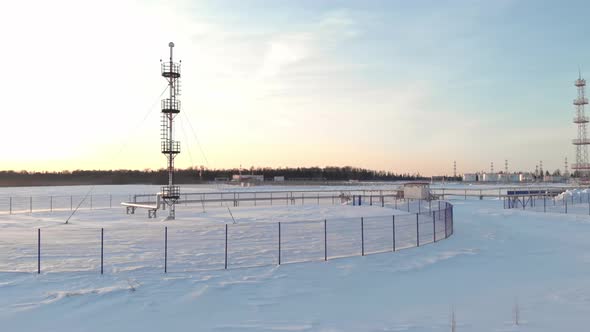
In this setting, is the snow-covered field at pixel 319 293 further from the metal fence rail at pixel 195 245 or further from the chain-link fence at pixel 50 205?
the chain-link fence at pixel 50 205

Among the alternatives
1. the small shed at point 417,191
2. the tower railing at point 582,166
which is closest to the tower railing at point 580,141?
the tower railing at point 582,166

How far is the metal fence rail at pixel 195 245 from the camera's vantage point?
17.8m

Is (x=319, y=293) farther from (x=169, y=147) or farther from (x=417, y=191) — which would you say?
(x=417, y=191)

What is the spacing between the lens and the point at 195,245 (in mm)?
22641

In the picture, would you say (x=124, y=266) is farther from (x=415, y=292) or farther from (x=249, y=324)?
(x=415, y=292)

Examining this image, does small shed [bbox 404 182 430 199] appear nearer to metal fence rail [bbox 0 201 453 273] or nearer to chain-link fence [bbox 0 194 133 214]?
metal fence rail [bbox 0 201 453 273]

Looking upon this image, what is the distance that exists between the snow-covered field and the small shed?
3517 cm

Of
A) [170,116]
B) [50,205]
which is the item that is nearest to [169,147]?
[170,116]

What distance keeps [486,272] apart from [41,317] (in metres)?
13.9

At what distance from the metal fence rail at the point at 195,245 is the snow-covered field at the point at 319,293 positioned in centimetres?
28

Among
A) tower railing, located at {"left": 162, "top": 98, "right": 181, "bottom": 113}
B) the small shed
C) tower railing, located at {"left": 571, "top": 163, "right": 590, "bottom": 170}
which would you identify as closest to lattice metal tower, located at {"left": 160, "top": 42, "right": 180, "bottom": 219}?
tower railing, located at {"left": 162, "top": 98, "right": 181, "bottom": 113}

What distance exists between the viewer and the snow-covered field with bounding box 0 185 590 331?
36.1 ft

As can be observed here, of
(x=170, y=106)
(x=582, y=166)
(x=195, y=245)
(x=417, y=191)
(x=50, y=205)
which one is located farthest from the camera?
(x=582, y=166)

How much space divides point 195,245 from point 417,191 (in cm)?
3984
